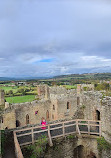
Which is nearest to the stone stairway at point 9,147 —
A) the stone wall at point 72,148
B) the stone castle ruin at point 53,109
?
the stone wall at point 72,148

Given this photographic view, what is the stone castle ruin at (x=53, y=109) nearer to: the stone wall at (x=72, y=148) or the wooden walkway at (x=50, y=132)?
the wooden walkway at (x=50, y=132)

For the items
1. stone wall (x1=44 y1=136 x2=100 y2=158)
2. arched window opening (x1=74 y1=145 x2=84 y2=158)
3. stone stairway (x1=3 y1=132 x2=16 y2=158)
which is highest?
stone stairway (x1=3 y1=132 x2=16 y2=158)

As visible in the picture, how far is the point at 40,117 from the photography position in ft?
91.6

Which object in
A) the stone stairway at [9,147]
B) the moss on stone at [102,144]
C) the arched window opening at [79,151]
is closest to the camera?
the stone stairway at [9,147]

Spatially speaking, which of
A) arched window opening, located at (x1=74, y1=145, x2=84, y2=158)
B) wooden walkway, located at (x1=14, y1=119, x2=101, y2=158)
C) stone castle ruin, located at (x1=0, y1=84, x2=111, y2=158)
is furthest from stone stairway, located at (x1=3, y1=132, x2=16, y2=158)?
arched window opening, located at (x1=74, y1=145, x2=84, y2=158)

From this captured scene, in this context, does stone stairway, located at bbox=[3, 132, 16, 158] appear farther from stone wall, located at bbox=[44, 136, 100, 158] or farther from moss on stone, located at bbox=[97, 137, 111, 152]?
moss on stone, located at bbox=[97, 137, 111, 152]

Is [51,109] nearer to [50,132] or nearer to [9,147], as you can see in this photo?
[50,132]

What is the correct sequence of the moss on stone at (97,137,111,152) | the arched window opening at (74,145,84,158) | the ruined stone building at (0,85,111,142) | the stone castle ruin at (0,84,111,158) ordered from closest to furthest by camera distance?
the moss on stone at (97,137,111,152) → the arched window opening at (74,145,84,158) → the stone castle ruin at (0,84,111,158) → the ruined stone building at (0,85,111,142)

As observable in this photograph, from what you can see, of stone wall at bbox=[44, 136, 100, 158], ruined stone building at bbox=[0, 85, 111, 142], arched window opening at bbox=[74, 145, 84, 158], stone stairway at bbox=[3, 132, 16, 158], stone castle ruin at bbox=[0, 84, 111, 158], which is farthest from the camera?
ruined stone building at bbox=[0, 85, 111, 142]

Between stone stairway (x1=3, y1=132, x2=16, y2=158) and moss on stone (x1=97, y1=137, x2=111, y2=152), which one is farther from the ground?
stone stairway (x1=3, y1=132, x2=16, y2=158)

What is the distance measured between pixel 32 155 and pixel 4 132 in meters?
3.48

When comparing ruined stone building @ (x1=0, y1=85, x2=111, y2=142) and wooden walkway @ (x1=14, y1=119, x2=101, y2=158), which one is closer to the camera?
wooden walkway @ (x1=14, y1=119, x2=101, y2=158)

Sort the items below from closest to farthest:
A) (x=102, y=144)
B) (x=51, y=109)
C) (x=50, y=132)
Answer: (x=102, y=144) → (x=50, y=132) → (x=51, y=109)

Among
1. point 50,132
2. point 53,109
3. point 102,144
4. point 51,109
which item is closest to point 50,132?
point 50,132
